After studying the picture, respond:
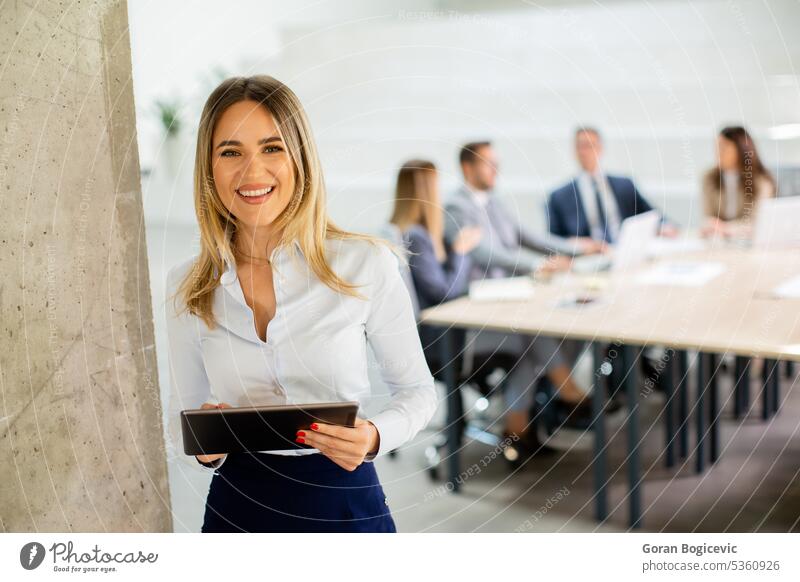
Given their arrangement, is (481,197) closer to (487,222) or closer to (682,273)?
(487,222)

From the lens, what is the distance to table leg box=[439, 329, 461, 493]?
2193mm

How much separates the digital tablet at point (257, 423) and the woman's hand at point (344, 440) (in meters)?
0.01

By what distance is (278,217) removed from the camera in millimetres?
1354

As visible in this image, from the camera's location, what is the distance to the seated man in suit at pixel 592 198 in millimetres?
2629

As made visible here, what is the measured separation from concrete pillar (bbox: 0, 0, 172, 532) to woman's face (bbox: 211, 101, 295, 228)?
31 centimetres

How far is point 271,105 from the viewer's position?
131 centimetres

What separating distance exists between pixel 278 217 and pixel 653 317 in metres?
1.40

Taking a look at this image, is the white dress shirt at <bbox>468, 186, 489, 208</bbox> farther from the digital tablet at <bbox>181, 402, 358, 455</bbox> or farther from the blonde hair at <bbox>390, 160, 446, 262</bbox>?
the digital tablet at <bbox>181, 402, 358, 455</bbox>

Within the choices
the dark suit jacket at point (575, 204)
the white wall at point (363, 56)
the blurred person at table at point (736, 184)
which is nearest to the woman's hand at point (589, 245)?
the dark suit jacket at point (575, 204)

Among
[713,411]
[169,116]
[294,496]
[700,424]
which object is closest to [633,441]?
[700,424]

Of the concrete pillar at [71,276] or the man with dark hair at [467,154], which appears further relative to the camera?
the man with dark hair at [467,154]

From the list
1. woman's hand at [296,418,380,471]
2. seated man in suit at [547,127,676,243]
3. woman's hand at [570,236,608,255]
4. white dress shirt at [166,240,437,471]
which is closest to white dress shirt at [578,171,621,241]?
seated man in suit at [547,127,676,243]

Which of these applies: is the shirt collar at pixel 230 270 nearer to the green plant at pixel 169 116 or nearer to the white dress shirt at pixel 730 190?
the green plant at pixel 169 116
